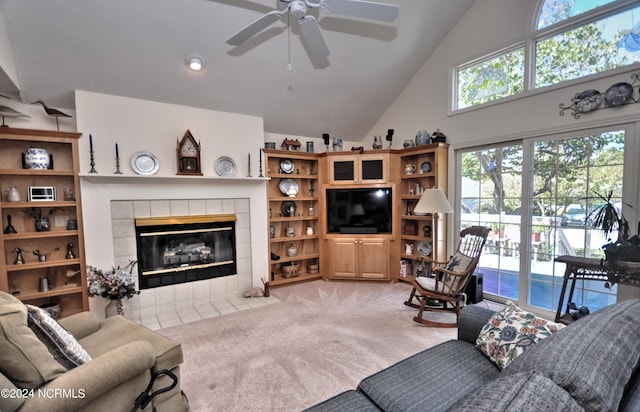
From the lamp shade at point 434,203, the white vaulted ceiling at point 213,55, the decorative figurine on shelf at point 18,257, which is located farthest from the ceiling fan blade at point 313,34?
the decorative figurine on shelf at point 18,257

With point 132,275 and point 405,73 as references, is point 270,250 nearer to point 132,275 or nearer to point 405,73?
point 132,275

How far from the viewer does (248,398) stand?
2061mm

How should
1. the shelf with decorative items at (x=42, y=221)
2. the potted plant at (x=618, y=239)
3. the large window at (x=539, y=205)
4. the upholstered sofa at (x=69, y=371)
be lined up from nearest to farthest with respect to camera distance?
1. the upholstered sofa at (x=69, y=371)
2. the potted plant at (x=618, y=239)
3. the large window at (x=539, y=205)
4. the shelf with decorative items at (x=42, y=221)

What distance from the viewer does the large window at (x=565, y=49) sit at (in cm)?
275

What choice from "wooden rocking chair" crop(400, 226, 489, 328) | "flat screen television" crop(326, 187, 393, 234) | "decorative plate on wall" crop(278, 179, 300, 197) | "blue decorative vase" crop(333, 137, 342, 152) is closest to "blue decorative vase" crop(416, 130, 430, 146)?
"flat screen television" crop(326, 187, 393, 234)

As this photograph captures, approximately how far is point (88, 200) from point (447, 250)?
4659mm

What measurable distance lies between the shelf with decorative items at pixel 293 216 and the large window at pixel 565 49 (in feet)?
8.93

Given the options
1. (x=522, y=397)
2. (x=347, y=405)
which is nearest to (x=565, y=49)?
(x=522, y=397)

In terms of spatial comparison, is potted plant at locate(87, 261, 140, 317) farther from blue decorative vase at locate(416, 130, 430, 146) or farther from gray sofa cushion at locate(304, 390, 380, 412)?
blue decorative vase at locate(416, 130, 430, 146)

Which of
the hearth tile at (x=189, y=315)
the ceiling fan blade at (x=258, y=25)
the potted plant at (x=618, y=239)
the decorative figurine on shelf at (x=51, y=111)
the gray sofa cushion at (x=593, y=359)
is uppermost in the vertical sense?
the ceiling fan blade at (x=258, y=25)

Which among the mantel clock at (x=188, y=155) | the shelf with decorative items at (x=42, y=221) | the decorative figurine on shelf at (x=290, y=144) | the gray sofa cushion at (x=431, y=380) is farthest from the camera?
the decorative figurine on shelf at (x=290, y=144)

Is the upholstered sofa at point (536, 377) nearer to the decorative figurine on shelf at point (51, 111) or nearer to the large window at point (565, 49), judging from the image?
the large window at point (565, 49)

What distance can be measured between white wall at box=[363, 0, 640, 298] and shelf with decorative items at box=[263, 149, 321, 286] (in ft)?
5.54

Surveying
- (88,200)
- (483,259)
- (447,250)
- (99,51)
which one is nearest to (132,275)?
(88,200)
